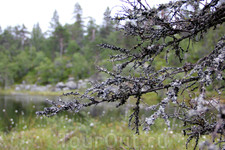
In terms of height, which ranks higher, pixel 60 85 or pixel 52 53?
pixel 52 53

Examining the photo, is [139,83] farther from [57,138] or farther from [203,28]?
[57,138]

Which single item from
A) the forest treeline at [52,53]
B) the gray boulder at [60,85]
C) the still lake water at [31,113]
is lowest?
the gray boulder at [60,85]


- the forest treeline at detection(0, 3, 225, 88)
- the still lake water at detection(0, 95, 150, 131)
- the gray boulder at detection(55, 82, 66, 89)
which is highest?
the forest treeline at detection(0, 3, 225, 88)

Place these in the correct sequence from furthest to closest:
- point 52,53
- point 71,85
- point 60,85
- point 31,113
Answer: point 52,53 < point 60,85 < point 71,85 < point 31,113

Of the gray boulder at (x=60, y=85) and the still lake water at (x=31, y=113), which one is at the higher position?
the still lake water at (x=31, y=113)

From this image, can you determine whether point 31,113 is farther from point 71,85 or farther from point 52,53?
point 52,53

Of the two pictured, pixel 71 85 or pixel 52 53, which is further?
pixel 52 53

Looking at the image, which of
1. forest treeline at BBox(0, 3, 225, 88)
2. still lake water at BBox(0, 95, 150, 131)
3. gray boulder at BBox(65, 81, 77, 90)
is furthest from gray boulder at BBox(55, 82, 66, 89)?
still lake water at BBox(0, 95, 150, 131)

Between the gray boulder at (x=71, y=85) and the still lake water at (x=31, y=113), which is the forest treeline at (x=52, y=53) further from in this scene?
the still lake water at (x=31, y=113)

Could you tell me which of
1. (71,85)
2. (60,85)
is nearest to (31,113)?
(71,85)

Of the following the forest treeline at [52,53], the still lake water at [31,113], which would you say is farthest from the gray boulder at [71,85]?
the still lake water at [31,113]

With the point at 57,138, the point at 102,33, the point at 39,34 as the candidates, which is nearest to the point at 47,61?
the point at 102,33

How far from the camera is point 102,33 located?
171ft

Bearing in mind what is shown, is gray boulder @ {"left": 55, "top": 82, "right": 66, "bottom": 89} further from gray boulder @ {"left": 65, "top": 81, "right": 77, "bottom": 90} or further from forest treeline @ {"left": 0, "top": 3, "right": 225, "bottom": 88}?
forest treeline @ {"left": 0, "top": 3, "right": 225, "bottom": 88}
